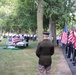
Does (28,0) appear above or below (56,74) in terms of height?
above

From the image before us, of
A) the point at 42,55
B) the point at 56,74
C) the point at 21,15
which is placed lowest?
the point at 56,74

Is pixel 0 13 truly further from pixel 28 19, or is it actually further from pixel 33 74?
pixel 33 74

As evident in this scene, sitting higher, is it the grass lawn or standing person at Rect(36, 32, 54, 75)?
standing person at Rect(36, 32, 54, 75)

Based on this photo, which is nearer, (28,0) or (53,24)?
(28,0)

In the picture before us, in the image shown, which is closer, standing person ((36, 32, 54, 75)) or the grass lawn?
standing person ((36, 32, 54, 75))

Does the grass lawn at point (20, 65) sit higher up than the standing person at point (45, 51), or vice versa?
the standing person at point (45, 51)

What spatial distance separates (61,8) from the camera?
105 feet

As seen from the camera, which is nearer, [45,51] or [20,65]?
[45,51]

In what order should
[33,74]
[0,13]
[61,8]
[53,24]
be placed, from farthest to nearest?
[0,13], [53,24], [61,8], [33,74]

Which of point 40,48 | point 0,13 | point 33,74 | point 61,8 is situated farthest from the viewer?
point 0,13

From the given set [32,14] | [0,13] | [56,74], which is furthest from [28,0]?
[0,13]

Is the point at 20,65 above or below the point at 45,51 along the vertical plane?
below

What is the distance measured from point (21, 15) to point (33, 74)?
2398 centimetres

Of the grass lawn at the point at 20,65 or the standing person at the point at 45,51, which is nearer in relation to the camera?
the standing person at the point at 45,51
